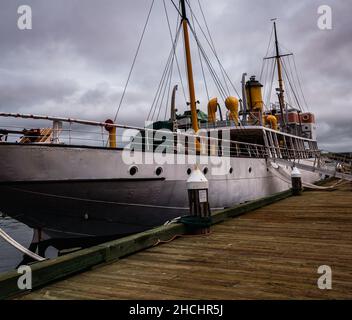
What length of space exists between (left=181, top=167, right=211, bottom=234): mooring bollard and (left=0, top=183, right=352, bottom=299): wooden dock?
221 mm

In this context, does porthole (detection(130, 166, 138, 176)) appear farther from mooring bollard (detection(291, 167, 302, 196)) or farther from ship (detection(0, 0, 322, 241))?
mooring bollard (detection(291, 167, 302, 196))

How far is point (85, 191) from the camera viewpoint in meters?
8.07

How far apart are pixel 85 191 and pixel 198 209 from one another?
10.3 feet

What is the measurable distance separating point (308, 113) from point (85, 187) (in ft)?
88.3

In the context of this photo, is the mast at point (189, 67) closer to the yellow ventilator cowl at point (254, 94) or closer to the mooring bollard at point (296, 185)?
the mooring bollard at point (296, 185)

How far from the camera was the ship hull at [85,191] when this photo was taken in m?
7.39

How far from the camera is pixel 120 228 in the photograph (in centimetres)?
914

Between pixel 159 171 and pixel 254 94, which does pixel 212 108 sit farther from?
pixel 159 171

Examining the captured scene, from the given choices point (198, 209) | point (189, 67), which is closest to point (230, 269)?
point (198, 209)

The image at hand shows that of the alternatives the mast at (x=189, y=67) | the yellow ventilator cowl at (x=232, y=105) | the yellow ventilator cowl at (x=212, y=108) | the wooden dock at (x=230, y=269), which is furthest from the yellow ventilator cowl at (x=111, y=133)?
the yellow ventilator cowl at (x=212, y=108)

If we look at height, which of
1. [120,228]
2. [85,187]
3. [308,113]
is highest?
[308,113]

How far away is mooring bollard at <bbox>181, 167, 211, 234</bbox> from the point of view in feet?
21.1
